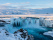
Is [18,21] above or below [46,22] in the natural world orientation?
above

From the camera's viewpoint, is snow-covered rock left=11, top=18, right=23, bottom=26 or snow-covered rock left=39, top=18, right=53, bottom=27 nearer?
snow-covered rock left=11, top=18, right=23, bottom=26

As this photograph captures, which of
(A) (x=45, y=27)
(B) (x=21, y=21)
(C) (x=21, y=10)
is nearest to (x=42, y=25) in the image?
(A) (x=45, y=27)

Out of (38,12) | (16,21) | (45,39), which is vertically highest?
(38,12)

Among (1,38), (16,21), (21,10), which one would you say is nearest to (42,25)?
(16,21)

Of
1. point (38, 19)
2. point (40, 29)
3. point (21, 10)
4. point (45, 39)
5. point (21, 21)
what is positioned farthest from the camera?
point (21, 10)

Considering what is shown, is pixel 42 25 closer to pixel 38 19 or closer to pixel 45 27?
pixel 45 27

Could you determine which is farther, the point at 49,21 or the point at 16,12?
the point at 16,12

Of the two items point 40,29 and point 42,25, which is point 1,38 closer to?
point 40,29

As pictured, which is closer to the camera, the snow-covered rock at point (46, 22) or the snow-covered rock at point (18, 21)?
the snow-covered rock at point (18, 21)

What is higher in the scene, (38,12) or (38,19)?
(38,12)

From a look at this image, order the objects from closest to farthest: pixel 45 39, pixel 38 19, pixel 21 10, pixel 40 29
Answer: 1. pixel 45 39
2. pixel 40 29
3. pixel 38 19
4. pixel 21 10
